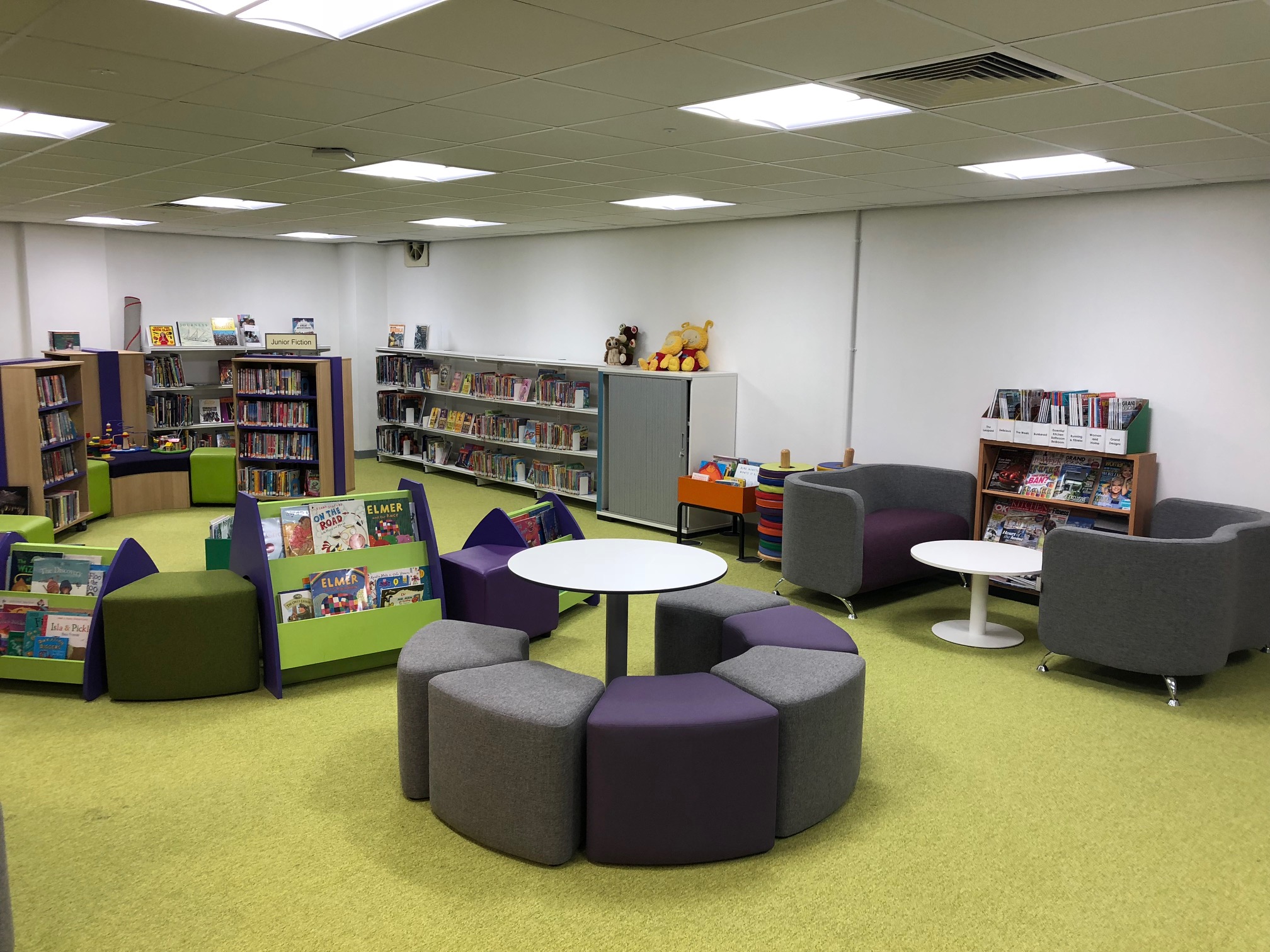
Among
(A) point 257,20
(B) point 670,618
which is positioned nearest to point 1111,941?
(B) point 670,618

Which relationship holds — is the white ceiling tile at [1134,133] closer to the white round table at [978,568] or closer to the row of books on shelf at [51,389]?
the white round table at [978,568]

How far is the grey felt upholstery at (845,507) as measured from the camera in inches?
254

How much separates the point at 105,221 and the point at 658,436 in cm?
637

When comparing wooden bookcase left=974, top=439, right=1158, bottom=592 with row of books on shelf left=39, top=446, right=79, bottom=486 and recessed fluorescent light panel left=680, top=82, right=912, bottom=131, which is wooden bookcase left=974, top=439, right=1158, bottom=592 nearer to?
recessed fluorescent light panel left=680, top=82, right=912, bottom=131

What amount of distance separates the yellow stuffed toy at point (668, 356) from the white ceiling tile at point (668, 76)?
5.09 metres

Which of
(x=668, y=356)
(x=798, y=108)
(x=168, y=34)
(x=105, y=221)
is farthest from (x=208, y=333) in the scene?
(x=798, y=108)

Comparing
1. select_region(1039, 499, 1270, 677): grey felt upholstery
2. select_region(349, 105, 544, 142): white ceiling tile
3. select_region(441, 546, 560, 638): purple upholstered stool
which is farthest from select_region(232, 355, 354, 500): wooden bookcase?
select_region(1039, 499, 1270, 677): grey felt upholstery

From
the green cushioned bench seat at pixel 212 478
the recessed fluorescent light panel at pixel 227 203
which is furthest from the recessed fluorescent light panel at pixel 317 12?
the green cushioned bench seat at pixel 212 478

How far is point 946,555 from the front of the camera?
6066mm

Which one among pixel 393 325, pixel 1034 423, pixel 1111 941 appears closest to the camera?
pixel 1111 941

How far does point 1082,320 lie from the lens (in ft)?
22.3

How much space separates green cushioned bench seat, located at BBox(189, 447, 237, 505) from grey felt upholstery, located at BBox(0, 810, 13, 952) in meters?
8.16

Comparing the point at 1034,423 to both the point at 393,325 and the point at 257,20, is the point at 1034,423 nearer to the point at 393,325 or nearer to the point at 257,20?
the point at 257,20

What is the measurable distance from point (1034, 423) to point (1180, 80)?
3.38 metres
